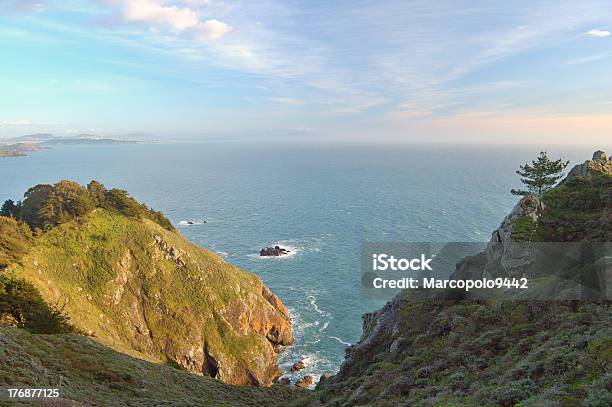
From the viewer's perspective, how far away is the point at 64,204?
6756 centimetres

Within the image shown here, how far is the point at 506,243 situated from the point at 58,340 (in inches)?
1685

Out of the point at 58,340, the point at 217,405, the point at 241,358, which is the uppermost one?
the point at 58,340

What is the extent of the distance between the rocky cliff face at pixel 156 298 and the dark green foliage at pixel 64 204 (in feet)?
6.73

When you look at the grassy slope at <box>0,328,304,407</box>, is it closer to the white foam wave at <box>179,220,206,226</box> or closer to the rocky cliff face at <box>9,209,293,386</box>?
the rocky cliff face at <box>9,209,293,386</box>

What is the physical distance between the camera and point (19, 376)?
21547mm

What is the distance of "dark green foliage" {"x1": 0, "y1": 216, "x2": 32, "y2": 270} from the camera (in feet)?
169

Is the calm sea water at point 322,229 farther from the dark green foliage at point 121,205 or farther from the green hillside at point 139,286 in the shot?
the dark green foliage at point 121,205

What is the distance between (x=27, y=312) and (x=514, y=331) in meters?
48.7

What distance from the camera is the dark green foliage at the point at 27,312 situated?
127 ft

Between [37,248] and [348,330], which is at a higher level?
[37,248]

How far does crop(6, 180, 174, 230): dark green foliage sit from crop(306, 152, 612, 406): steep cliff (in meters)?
58.6

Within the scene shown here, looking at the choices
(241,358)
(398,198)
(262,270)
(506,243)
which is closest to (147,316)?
(241,358)

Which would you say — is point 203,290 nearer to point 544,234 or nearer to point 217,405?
point 217,405
